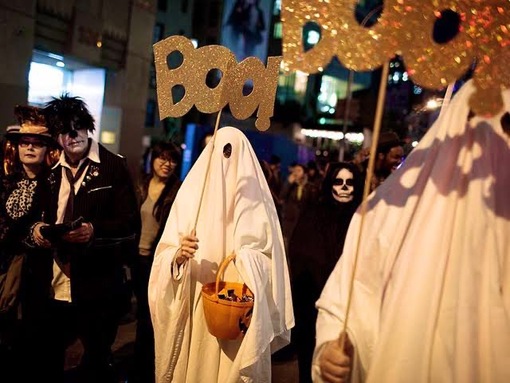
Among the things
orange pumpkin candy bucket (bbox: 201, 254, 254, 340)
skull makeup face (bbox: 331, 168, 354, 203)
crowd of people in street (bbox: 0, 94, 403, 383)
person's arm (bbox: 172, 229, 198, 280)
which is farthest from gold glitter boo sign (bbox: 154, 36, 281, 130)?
skull makeup face (bbox: 331, 168, 354, 203)

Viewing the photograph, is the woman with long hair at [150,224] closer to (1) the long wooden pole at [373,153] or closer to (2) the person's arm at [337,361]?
(2) the person's arm at [337,361]

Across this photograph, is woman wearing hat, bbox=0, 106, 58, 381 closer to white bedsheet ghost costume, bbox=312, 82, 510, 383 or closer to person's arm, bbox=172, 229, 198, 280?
person's arm, bbox=172, 229, 198, 280

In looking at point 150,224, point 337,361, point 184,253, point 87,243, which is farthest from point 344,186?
point 337,361

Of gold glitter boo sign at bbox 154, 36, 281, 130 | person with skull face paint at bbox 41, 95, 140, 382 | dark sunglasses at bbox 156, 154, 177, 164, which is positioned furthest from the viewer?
dark sunglasses at bbox 156, 154, 177, 164

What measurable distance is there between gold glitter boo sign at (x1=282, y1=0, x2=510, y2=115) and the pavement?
3683 millimetres

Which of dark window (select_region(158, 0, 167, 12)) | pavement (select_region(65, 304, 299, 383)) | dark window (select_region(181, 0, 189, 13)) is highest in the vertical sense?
dark window (select_region(181, 0, 189, 13))

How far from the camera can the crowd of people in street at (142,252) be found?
10.4ft

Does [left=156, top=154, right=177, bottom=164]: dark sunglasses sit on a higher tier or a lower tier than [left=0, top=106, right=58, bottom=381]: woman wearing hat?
higher

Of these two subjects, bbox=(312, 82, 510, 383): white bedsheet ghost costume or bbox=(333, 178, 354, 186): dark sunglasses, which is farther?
bbox=(333, 178, 354, 186): dark sunglasses

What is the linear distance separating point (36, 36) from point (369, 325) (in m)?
9.86

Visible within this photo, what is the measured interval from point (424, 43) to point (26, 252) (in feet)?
10.6

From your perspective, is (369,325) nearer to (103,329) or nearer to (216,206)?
(216,206)

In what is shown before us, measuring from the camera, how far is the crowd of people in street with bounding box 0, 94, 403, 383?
125 inches

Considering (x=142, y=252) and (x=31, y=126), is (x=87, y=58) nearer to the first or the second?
(x=142, y=252)
